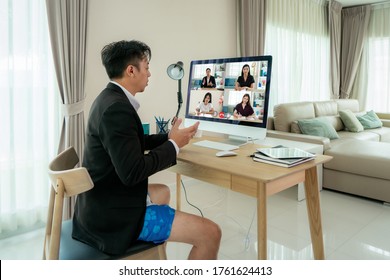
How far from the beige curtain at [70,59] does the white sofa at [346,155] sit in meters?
2.15

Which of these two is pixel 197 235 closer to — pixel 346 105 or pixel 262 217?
pixel 262 217

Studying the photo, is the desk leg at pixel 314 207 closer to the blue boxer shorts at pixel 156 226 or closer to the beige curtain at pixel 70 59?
the blue boxer shorts at pixel 156 226

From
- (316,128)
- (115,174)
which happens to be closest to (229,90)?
(115,174)

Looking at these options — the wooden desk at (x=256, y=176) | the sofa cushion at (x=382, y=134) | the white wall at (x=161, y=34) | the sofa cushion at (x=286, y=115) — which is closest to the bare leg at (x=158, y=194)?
the wooden desk at (x=256, y=176)

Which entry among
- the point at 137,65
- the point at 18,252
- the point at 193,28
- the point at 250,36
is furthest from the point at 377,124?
the point at 18,252

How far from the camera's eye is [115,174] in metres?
1.17

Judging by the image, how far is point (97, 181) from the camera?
1.17 metres

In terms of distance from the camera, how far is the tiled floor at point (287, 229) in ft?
6.52

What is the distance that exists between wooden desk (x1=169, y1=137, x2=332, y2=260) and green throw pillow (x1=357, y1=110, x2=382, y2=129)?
3.50 m

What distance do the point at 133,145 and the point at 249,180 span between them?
21.0 inches

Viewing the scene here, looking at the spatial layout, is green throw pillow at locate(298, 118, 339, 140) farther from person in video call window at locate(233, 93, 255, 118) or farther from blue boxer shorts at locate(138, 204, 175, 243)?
blue boxer shorts at locate(138, 204, 175, 243)

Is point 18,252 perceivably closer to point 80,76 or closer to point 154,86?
point 80,76

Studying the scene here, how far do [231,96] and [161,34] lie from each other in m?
1.50

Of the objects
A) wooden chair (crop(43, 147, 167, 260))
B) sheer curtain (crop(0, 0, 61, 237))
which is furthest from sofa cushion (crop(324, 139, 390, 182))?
sheer curtain (crop(0, 0, 61, 237))
